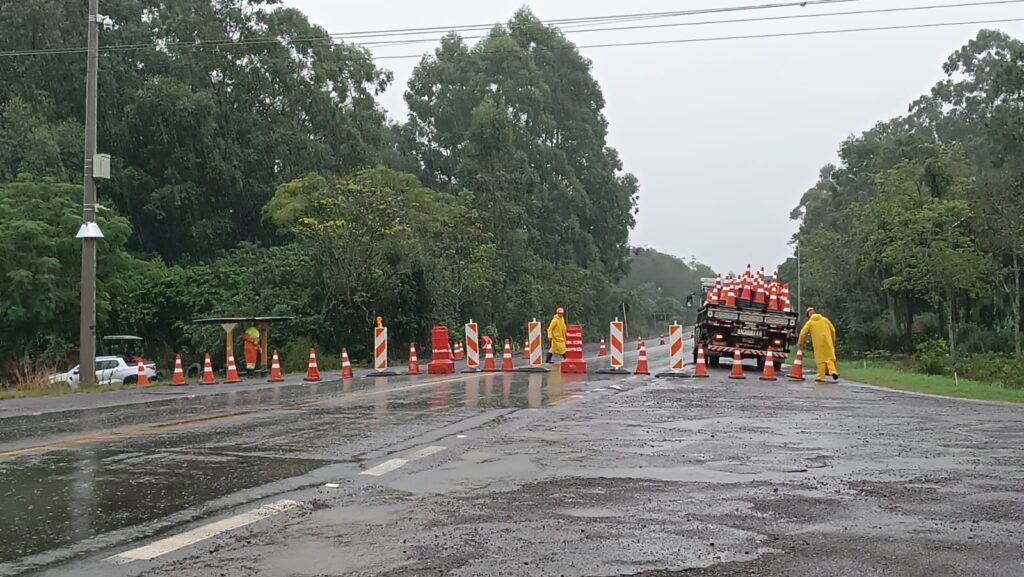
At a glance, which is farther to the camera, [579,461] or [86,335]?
[86,335]

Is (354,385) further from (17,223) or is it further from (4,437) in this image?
(17,223)

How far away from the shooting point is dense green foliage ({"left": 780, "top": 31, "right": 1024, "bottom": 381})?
116 ft

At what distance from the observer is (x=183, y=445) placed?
1056 cm

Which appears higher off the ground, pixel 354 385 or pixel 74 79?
pixel 74 79

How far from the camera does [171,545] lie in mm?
6035

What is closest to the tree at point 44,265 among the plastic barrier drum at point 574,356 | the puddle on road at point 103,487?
the plastic barrier drum at point 574,356

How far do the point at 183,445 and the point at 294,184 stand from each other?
33.6 metres

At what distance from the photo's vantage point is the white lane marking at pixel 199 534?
5.78 m

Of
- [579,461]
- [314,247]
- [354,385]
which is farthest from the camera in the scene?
[314,247]

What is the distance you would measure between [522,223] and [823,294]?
66.3 feet

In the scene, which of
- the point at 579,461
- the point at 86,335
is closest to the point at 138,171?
the point at 86,335

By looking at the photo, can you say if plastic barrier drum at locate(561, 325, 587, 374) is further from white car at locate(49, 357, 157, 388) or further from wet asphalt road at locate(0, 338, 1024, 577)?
white car at locate(49, 357, 157, 388)

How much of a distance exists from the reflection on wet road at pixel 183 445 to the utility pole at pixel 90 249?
486 centimetres

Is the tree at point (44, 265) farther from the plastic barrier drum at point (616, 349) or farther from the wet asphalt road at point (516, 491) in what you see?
the wet asphalt road at point (516, 491)
